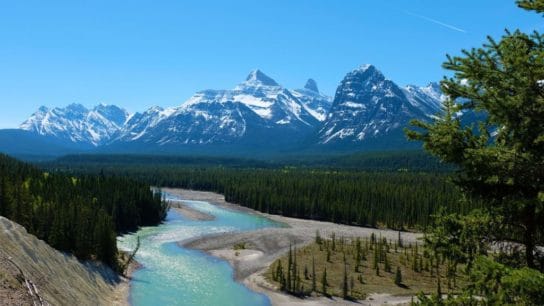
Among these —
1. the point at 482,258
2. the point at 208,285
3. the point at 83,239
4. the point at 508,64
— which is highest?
the point at 508,64

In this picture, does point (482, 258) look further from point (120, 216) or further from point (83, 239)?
point (120, 216)

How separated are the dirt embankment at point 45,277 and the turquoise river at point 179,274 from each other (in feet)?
13.3

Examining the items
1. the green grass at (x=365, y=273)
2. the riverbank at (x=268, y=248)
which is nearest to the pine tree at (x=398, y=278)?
the green grass at (x=365, y=273)

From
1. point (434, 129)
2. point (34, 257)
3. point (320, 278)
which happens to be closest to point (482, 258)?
point (434, 129)

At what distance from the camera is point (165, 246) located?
4035 inches

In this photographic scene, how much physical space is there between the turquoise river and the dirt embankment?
13.3 feet

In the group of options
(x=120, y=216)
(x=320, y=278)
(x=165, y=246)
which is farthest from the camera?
(x=120, y=216)

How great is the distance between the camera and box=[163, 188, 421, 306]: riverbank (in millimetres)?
65844

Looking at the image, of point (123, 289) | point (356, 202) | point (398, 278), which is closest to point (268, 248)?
point (398, 278)

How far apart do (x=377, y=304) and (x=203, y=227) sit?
74.0 metres

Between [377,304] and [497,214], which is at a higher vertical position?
[497,214]

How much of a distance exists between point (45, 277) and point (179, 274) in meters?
29.2

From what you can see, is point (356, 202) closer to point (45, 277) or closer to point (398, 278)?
point (398, 278)

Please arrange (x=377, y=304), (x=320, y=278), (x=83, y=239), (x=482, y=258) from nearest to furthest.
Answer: (x=482, y=258) < (x=377, y=304) < (x=83, y=239) < (x=320, y=278)
